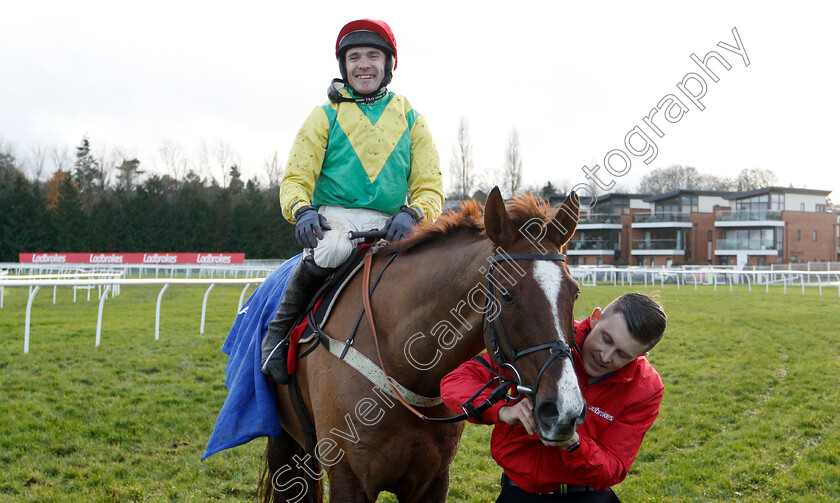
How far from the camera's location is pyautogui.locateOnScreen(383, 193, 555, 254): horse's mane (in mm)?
1894

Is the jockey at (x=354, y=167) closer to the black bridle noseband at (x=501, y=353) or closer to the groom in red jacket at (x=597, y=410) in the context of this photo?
the black bridle noseband at (x=501, y=353)

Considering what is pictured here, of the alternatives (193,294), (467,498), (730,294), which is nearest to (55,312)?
(193,294)

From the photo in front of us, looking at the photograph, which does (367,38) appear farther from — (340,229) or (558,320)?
(558,320)

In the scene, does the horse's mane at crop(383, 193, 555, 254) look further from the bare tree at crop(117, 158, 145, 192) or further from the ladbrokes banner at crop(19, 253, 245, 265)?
the bare tree at crop(117, 158, 145, 192)

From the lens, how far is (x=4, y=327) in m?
10.1

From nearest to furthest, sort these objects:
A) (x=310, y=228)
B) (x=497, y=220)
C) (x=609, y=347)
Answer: (x=497, y=220) < (x=609, y=347) < (x=310, y=228)

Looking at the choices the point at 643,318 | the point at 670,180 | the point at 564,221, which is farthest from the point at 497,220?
the point at 670,180

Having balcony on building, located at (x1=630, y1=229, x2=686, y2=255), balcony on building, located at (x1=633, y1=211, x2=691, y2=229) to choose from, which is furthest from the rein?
balcony on building, located at (x1=633, y1=211, x2=691, y2=229)

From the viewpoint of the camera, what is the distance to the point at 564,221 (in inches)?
74.6

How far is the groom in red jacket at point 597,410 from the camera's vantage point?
1.91 m

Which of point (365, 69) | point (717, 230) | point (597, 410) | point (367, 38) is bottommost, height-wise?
point (597, 410)

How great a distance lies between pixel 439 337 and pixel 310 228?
2.53 feet

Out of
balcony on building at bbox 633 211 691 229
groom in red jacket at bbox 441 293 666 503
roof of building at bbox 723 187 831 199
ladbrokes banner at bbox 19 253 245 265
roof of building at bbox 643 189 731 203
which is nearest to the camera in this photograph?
groom in red jacket at bbox 441 293 666 503

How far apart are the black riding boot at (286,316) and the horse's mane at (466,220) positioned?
416 millimetres
